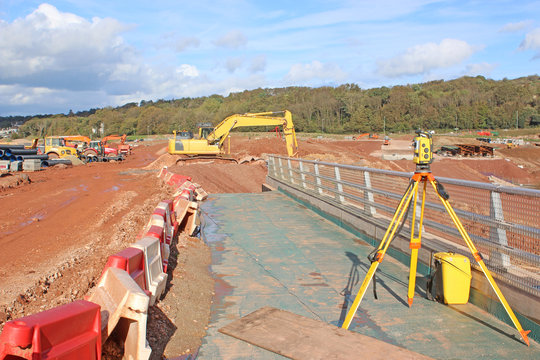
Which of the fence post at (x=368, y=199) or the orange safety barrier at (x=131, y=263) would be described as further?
the fence post at (x=368, y=199)

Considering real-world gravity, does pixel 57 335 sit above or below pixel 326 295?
above

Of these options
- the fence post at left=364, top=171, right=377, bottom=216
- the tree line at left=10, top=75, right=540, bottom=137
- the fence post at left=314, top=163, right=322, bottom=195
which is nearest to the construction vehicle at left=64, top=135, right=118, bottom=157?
the fence post at left=314, top=163, right=322, bottom=195

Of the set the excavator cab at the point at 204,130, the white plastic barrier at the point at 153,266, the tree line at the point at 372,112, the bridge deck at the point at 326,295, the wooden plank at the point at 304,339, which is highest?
the tree line at the point at 372,112

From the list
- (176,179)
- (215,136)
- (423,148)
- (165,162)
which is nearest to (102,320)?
(423,148)

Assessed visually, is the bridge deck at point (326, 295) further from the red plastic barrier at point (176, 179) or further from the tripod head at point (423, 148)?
the red plastic barrier at point (176, 179)

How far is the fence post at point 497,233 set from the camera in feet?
18.1

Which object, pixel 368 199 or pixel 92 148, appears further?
pixel 92 148

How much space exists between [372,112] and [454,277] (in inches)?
5220

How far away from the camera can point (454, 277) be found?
229 inches

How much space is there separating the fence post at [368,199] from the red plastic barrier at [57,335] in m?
7.02

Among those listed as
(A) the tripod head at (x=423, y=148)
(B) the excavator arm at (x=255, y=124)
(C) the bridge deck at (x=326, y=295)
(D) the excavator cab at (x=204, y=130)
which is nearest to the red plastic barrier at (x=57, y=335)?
(C) the bridge deck at (x=326, y=295)

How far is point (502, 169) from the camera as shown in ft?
163

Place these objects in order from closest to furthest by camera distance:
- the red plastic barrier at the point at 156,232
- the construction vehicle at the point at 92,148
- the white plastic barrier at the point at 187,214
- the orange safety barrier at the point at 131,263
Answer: the orange safety barrier at the point at 131,263, the red plastic barrier at the point at 156,232, the white plastic barrier at the point at 187,214, the construction vehicle at the point at 92,148

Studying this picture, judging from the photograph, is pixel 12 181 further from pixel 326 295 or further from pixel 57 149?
pixel 326 295
